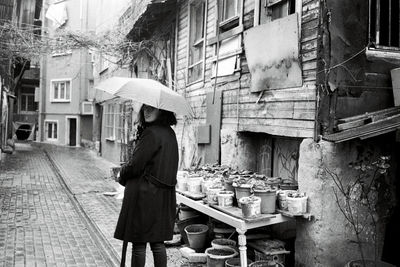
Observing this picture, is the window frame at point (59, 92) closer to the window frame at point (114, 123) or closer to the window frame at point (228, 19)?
the window frame at point (114, 123)

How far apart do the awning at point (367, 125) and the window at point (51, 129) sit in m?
30.1

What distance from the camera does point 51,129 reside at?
1277 inches

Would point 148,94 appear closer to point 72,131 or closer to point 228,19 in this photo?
point 228,19

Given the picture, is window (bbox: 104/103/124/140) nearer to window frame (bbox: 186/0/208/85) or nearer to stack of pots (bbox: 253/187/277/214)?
window frame (bbox: 186/0/208/85)

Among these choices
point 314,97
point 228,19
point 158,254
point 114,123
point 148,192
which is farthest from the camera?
point 114,123

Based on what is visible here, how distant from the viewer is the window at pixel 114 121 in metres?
18.8

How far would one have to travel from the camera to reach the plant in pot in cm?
489

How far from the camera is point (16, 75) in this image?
28062 mm

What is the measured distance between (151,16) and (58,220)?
622cm

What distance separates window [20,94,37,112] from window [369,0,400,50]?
35.0 meters

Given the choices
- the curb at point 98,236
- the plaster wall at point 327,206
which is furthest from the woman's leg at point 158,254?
the plaster wall at point 327,206

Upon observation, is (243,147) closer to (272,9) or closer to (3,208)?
(272,9)

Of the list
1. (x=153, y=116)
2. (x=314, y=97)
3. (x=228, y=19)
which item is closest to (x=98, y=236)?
(x=153, y=116)

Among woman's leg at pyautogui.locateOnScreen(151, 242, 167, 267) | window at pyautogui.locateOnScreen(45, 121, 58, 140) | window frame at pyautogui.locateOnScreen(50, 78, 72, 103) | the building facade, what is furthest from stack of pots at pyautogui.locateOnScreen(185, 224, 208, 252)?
window at pyautogui.locateOnScreen(45, 121, 58, 140)
